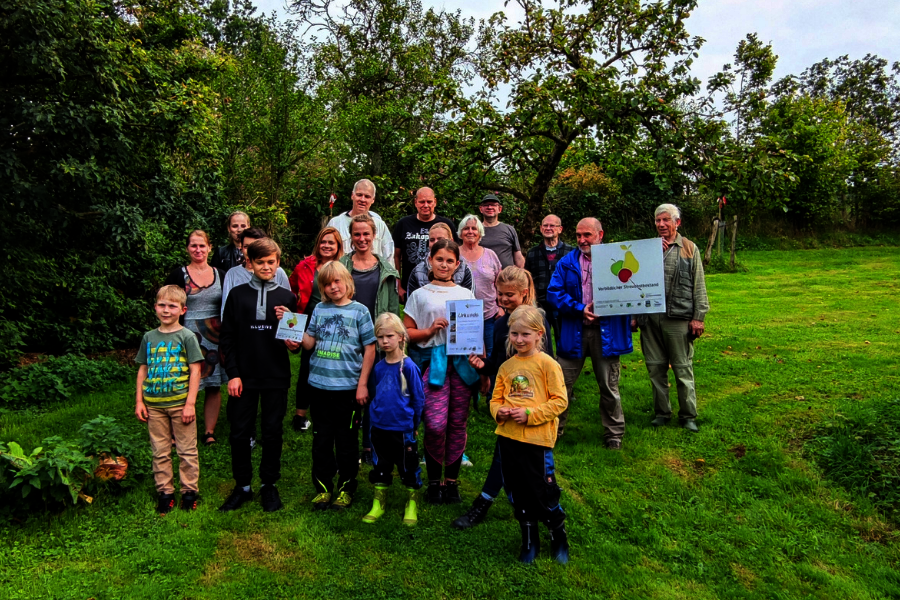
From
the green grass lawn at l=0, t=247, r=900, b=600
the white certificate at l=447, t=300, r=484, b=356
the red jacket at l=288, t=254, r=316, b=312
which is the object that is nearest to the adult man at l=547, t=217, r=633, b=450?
the green grass lawn at l=0, t=247, r=900, b=600

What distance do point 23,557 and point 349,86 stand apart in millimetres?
14355

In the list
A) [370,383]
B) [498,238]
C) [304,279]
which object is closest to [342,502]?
[370,383]

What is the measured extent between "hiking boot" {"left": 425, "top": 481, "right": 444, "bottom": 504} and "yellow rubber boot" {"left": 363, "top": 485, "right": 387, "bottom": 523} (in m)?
0.34

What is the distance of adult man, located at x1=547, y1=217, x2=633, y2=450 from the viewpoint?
5.01m

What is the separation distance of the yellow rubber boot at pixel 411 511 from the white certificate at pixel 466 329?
3.53ft

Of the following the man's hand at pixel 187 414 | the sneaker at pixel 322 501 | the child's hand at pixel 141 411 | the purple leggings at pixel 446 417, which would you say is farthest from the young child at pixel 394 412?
the child's hand at pixel 141 411

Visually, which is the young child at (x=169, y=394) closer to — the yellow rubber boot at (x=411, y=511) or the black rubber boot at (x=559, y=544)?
the yellow rubber boot at (x=411, y=511)

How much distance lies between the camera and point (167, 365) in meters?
4.02

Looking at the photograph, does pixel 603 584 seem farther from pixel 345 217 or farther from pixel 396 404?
pixel 345 217

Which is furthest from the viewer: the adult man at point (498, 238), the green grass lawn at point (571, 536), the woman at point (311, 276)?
the adult man at point (498, 238)

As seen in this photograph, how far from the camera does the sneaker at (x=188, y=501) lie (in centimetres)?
410

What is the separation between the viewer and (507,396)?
139 inches

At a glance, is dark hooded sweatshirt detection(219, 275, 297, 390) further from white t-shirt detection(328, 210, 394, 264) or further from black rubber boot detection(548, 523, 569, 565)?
black rubber boot detection(548, 523, 569, 565)

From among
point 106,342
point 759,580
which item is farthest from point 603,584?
point 106,342
